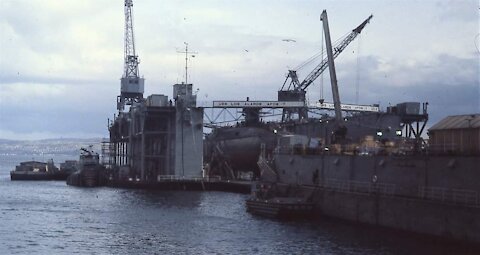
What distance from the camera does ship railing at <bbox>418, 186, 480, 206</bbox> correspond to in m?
64.2

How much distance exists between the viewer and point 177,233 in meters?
73.3

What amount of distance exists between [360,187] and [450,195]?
17.1 meters

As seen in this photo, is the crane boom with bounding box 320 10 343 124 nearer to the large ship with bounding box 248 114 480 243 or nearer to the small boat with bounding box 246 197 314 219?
the large ship with bounding box 248 114 480 243

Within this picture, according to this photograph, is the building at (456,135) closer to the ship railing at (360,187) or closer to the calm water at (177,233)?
the ship railing at (360,187)

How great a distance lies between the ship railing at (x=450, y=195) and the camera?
64.2 m

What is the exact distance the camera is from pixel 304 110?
171 metres

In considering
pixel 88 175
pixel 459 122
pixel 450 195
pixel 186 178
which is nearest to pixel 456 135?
pixel 459 122

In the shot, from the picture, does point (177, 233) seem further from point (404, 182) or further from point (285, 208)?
point (404, 182)

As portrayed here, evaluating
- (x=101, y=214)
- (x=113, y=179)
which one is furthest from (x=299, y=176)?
(x=113, y=179)

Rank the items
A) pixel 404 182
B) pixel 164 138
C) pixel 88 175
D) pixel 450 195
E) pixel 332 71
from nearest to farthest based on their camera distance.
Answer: pixel 450 195 < pixel 404 182 < pixel 332 71 < pixel 164 138 < pixel 88 175

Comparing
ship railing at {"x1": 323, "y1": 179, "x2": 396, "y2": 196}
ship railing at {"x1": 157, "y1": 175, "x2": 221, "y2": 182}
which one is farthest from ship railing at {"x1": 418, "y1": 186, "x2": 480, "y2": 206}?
ship railing at {"x1": 157, "y1": 175, "x2": 221, "y2": 182}

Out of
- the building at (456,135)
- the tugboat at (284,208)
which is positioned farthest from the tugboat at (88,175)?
the building at (456,135)

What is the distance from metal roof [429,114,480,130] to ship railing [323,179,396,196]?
780 centimetres

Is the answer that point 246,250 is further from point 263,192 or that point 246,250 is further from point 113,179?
point 113,179
